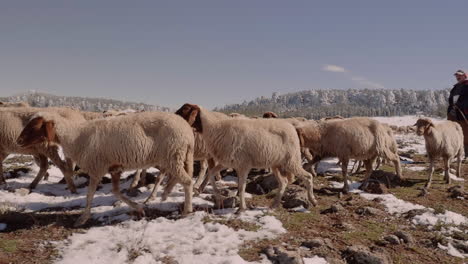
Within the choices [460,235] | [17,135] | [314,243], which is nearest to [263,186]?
[314,243]

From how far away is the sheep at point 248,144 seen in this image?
8109mm

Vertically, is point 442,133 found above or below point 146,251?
above

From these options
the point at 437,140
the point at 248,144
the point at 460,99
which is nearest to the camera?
the point at 248,144

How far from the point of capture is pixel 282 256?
5.33 m

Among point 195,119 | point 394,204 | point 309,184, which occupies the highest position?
point 195,119

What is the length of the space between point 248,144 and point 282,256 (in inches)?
132

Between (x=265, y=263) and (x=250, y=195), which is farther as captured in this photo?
(x=250, y=195)

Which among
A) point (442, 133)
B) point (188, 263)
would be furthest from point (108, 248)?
point (442, 133)

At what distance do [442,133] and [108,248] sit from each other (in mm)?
13432

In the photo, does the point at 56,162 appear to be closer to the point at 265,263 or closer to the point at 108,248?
the point at 108,248

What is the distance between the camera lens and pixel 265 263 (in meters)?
5.27

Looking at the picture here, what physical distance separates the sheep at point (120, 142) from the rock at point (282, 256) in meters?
2.68

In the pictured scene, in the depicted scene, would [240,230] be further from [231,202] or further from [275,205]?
[275,205]

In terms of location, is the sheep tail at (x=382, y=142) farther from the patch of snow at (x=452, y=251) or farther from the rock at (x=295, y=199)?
the patch of snow at (x=452, y=251)
